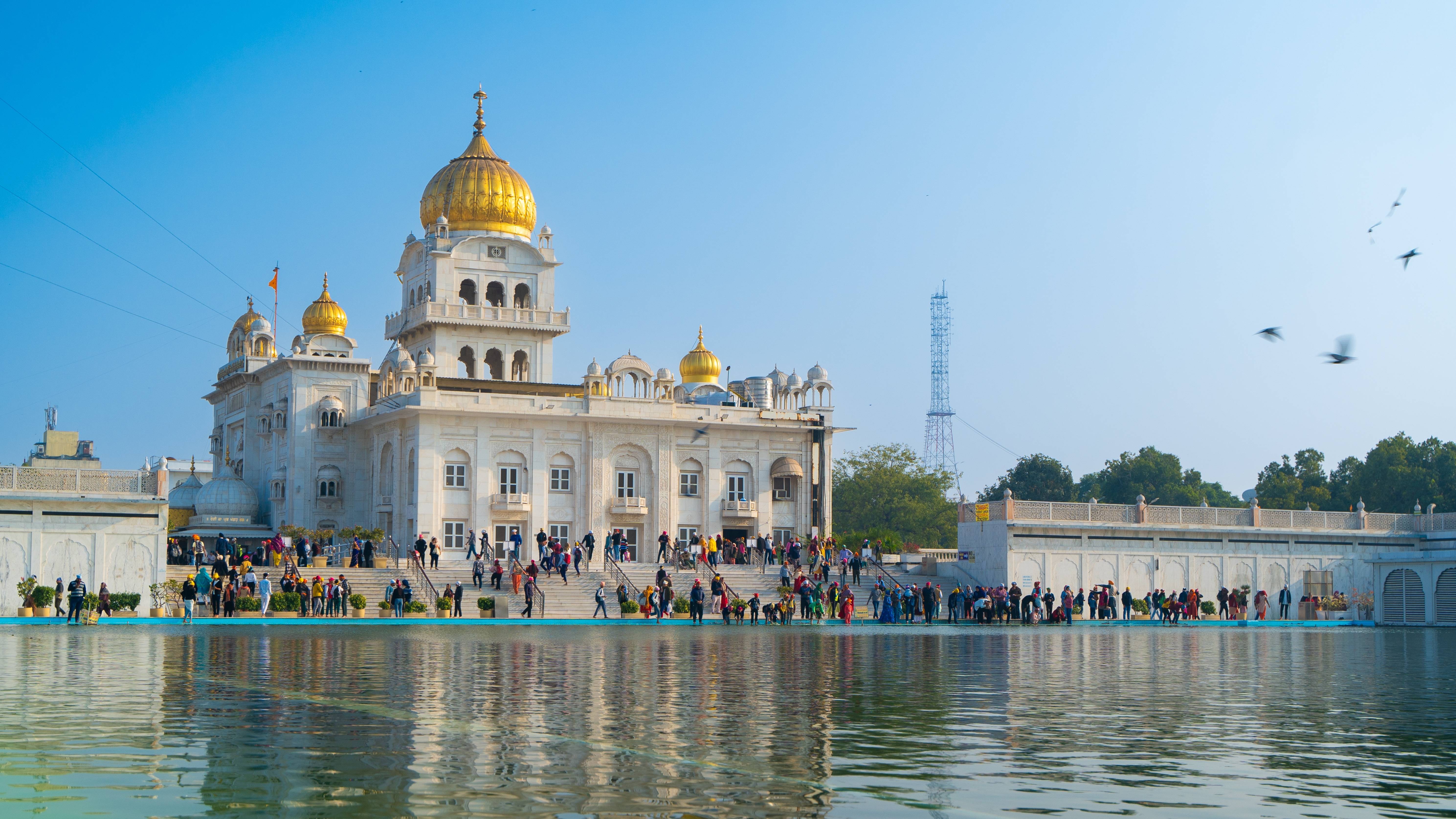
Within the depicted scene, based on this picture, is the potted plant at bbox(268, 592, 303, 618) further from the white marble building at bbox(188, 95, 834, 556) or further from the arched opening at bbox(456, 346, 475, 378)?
the arched opening at bbox(456, 346, 475, 378)

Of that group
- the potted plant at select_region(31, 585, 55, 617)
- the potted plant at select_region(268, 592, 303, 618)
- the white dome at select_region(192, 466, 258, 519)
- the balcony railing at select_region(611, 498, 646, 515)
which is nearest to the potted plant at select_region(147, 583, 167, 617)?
the potted plant at select_region(31, 585, 55, 617)

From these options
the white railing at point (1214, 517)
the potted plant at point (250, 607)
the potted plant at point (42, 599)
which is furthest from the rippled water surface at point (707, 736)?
the white railing at point (1214, 517)

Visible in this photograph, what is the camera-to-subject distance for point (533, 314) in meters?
68.0

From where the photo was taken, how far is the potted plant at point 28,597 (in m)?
37.1

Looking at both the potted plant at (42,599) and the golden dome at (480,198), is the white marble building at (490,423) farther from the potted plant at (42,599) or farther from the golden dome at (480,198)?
the potted plant at (42,599)

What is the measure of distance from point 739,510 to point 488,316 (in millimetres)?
15074

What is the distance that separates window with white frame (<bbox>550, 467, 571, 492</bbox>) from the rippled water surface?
3548cm

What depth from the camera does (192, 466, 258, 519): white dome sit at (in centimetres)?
6088

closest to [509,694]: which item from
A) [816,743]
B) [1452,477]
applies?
[816,743]

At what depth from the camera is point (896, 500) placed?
92375mm

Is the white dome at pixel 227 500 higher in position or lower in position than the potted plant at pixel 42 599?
higher

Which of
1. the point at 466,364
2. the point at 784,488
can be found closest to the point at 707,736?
the point at 784,488

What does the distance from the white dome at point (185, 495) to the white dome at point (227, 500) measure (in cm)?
347

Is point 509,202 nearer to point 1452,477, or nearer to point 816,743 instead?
point 1452,477
